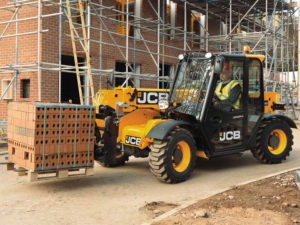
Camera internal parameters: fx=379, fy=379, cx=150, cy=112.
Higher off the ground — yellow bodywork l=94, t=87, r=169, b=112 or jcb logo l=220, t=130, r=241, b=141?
yellow bodywork l=94, t=87, r=169, b=112

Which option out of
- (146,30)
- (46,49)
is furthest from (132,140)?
(146,30)

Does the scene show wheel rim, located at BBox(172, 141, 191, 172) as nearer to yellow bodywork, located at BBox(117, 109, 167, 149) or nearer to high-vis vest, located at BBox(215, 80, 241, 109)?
yellow bodywork, located at BBox(117, 109, 167, 149)

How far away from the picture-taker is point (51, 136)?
573 cm

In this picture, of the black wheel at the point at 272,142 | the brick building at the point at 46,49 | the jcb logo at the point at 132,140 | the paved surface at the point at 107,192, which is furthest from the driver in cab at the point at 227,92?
the brick building at the point at 46,49

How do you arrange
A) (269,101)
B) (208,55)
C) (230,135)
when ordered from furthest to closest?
(269,101)
(230,135)
(208,55)

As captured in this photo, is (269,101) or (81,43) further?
(81,43)

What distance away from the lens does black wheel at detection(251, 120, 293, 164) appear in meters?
8.00

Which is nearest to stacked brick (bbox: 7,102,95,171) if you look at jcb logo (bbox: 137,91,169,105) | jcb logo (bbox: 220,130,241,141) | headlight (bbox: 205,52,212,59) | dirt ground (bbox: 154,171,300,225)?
jcb logo (bbox: 137,91,169,105)

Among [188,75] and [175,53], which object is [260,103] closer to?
[188,75]

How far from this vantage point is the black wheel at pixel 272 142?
26.2 ft

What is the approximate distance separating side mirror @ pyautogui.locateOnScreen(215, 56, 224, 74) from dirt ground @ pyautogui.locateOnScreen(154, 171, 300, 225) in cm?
202

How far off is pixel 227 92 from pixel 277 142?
1961 mm

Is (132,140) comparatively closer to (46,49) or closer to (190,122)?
(190,122)

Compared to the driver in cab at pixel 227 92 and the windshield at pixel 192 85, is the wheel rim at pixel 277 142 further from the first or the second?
the windshield at pixel 192 85
